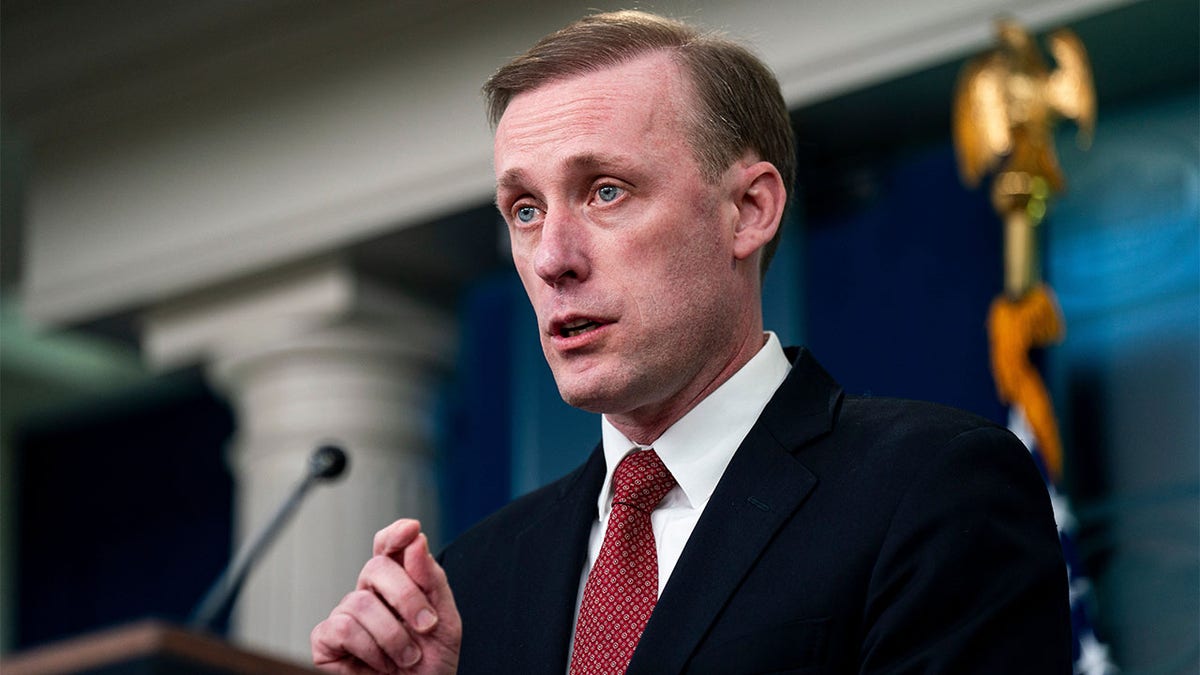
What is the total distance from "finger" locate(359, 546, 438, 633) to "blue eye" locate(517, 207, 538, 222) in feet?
1.37

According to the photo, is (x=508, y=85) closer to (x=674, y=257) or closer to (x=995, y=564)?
(x=674, y=257)

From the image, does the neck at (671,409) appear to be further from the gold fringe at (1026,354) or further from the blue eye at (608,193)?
the gold fringe at (1026,354)

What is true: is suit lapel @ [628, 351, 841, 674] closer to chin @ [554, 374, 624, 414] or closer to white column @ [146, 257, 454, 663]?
chin @ [554, 374, 624, 414]

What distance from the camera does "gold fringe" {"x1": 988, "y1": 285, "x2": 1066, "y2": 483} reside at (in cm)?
456

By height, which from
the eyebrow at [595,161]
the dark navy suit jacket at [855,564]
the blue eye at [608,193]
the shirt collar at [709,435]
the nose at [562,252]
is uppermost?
the eyebrow at [595,161]

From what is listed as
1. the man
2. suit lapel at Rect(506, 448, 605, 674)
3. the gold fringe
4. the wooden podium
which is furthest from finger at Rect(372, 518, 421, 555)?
the gold fringe

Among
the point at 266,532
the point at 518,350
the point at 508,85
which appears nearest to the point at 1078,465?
the point at 518,350

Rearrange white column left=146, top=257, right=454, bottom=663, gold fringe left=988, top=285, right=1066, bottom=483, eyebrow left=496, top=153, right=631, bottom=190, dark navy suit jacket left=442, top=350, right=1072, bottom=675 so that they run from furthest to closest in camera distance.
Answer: white column left=146, top=257, right=454, bottom=663 → gold fringe left=988, top=285, right=1066, bottom=483 → eyebrow left=496, top=153, right=631, bottom=190 → dark navy suit jacket left=442, top=350, right=1072, bottom=675

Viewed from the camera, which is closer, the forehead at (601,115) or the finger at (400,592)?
the finger at (400,592)

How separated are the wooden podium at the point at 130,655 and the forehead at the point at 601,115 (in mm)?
848

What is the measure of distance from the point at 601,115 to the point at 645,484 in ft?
1.33

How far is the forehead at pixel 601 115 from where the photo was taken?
1.90m

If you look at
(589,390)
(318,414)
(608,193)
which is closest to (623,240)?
(608,193)

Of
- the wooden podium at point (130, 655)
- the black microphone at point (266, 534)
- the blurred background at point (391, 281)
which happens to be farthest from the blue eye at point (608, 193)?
the blurred background at point (391, 281)
